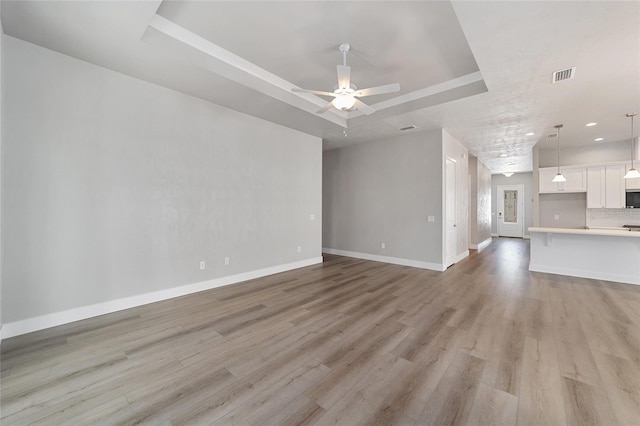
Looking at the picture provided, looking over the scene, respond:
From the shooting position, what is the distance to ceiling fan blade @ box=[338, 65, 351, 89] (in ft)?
9.36

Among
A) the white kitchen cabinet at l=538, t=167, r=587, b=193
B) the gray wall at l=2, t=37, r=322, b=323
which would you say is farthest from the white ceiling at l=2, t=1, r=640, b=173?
the white kitchen cabinet at l=538, t=167, r=587, b=193

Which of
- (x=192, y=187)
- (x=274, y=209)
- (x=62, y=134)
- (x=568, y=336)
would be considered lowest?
(x=568, y=336)

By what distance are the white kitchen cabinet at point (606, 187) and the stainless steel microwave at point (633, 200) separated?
0.29ft

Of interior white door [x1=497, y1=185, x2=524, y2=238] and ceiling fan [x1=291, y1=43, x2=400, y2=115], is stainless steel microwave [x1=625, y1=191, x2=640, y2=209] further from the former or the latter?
ceiling fan [x1=291, y1=43, x2=400, y2=115]

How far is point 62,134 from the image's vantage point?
2.98 meters

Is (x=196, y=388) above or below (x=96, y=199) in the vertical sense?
below

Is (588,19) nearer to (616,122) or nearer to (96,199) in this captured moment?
(616,122)

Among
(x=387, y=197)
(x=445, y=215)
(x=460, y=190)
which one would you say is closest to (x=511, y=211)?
(x=460, y=190)

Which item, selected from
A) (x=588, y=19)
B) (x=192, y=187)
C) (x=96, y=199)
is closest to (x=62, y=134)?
(x=96, y=199)

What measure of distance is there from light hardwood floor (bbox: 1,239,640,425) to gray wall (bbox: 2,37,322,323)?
Result: 1.86ft

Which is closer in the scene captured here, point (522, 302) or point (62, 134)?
point (62, 134)

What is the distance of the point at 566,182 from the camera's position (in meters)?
6.24

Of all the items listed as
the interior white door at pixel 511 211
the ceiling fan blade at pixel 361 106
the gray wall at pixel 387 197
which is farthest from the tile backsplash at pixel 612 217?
the ceiling fan blade at pixel 361 106

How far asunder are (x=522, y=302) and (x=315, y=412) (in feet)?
11.8
